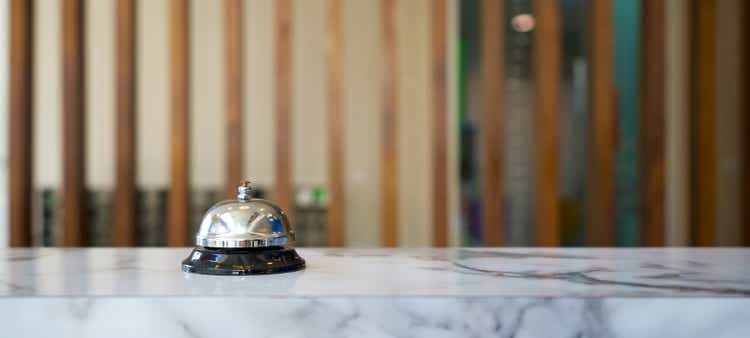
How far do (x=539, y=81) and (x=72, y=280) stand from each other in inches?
72.6

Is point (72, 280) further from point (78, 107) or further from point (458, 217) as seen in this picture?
point (458, 217)

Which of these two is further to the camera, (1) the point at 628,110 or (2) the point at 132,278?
(1) the point at 628,110

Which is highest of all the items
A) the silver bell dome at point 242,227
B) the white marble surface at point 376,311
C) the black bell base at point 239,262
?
the silver bell dome at point 242,227

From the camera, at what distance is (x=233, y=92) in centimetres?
230

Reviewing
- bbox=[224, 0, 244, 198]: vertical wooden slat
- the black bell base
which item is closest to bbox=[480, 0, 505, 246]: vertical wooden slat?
bbox=[224, 0, 244, 198]: vertical wooden slat

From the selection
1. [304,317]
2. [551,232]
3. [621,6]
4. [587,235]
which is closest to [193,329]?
[304,317]

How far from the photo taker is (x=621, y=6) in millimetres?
2516

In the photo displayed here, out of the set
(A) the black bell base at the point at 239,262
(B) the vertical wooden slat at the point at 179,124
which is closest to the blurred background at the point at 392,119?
(B) the vertical wooden slat at the point at 179,124

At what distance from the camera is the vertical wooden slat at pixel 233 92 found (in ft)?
7.55

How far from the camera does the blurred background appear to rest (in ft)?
7.57

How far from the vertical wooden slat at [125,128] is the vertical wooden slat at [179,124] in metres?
0.15

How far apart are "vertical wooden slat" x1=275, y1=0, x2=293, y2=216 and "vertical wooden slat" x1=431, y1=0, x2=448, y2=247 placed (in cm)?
49

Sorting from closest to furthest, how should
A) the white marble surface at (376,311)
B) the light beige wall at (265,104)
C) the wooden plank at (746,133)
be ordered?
the white marble surface at (376,311) → the wooden plank at (746,133) → the light beige wall at (265,104)

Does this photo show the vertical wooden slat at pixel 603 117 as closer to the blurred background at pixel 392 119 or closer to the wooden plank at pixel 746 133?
the blurred background at pixel 392 119
